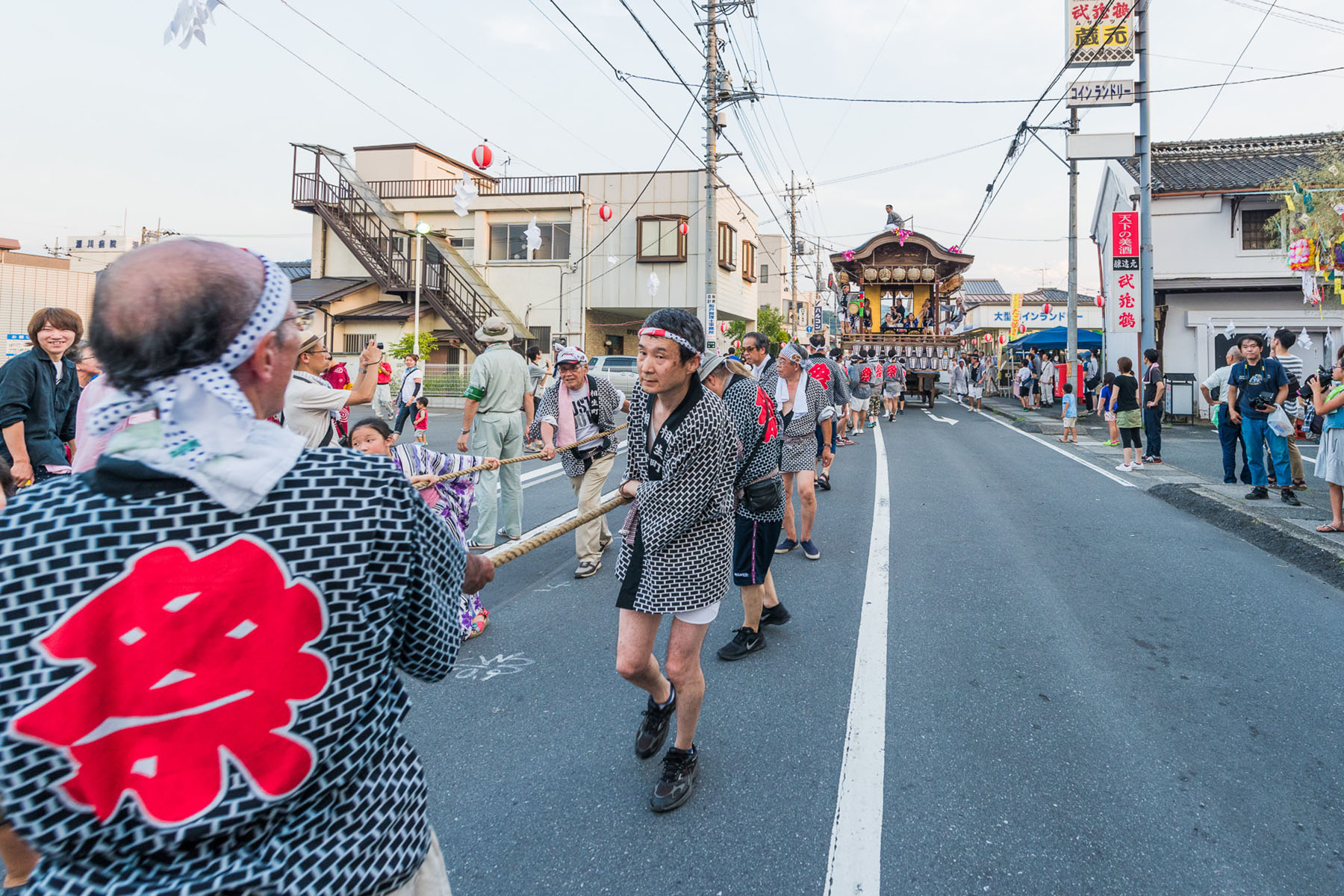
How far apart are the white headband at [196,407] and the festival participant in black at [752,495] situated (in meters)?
2.82

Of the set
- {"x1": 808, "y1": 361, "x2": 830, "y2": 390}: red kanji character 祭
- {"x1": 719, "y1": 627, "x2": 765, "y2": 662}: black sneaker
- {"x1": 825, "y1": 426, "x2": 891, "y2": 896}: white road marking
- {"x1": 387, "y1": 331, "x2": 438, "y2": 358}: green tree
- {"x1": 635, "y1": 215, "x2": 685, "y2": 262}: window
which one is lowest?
{"x1": 825, "y1": 426, "x2": 891, "y2": 896}: white road marking

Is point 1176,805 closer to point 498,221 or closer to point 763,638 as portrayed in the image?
point 763,638

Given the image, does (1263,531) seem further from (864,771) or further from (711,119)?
(711,119)

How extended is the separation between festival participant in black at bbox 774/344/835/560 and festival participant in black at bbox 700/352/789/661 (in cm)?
171

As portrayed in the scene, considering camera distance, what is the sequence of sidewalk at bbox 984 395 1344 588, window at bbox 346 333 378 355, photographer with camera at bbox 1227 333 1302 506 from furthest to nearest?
window at bbox 346 333 378 355
photographer with camera at bbox 1227 333 1302 506
sidewalk at bbox 984 395 1344 588

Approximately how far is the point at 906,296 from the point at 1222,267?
8388mm

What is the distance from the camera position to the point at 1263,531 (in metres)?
7.27

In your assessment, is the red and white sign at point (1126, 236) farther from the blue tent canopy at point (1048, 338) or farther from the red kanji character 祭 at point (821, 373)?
the red kanji character 祭 at point (821, 373)

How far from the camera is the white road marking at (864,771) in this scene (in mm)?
2574

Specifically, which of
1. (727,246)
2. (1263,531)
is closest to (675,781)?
(1263,531)

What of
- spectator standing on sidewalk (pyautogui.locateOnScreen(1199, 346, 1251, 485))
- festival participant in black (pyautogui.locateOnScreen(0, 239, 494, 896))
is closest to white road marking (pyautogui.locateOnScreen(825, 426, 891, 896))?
festival participant in black (pyautogui.locateOnScreen(0, 239, 494, 896))

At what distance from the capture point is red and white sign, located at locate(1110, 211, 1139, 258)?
53.0ft

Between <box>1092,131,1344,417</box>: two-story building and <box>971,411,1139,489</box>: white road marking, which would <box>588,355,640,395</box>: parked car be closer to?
<box>971,411,1139,489</box>: white road marking

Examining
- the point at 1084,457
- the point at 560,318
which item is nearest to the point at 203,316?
the point at 1084,457
